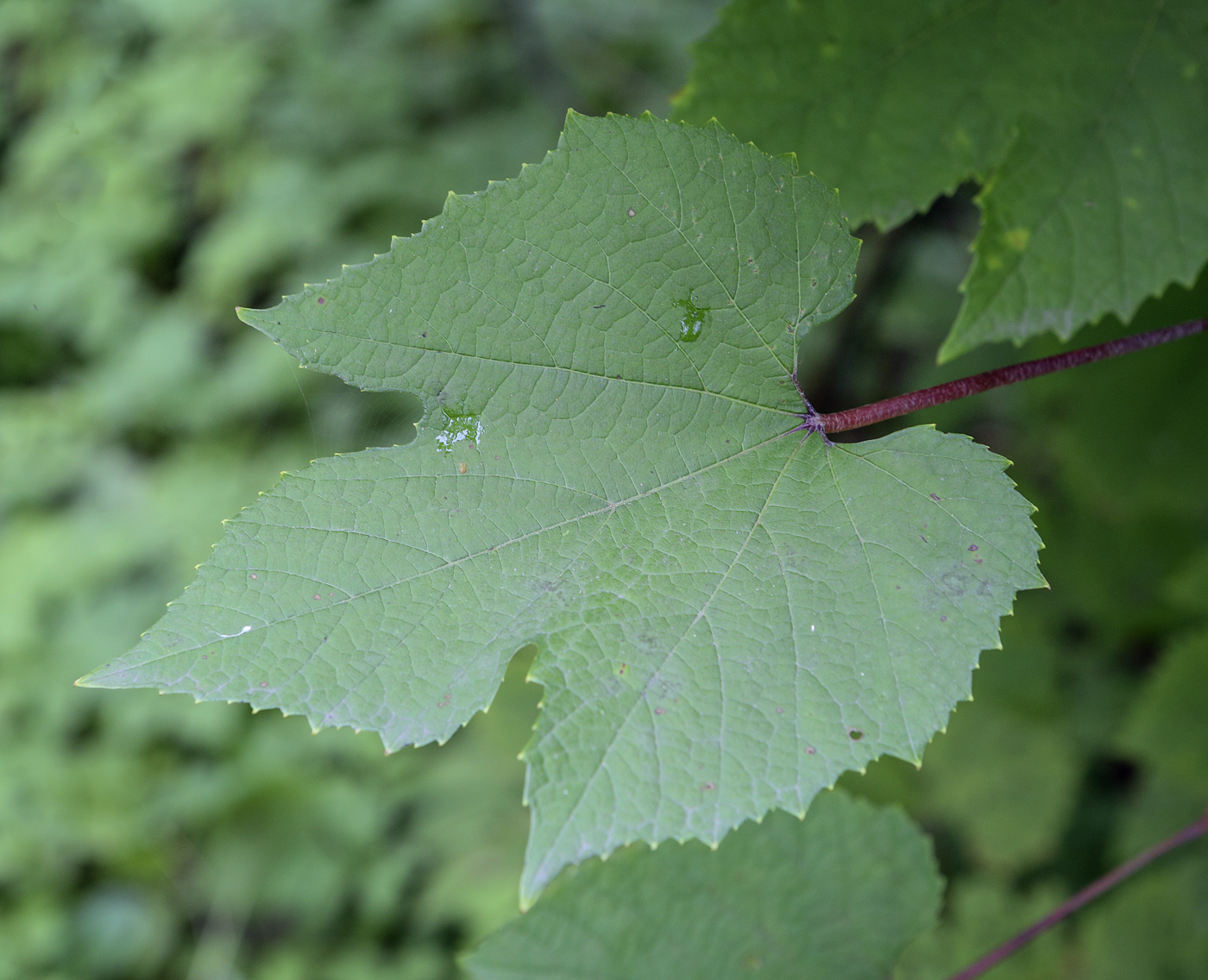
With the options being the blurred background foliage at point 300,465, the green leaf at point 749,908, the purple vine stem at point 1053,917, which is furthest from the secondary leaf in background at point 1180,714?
the green leaf at point 749,908

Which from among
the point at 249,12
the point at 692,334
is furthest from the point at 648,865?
the point at 249,12

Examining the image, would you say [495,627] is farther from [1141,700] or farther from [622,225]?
[1141,700]

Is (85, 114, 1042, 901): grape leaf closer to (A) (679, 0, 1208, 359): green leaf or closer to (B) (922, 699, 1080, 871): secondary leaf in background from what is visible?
(A) (679, 0, 1208, 359): green leaf

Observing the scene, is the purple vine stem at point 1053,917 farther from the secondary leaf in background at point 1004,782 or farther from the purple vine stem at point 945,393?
the secondary leaf in background at point 1004,782

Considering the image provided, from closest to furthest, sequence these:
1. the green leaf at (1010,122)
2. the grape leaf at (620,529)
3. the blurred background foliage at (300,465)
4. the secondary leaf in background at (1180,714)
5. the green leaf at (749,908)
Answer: the grape leaf at (620,529), the green leaf at (1010,122), the green leaf at (749,908), the secondary leaf in background at (1180,714), the blurred background foliage at (300,465)

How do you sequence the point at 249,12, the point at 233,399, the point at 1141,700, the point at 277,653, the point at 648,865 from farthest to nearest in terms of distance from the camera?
1. the point at 249,12
2. the point at 233,399
3. the point at 1141,700
4. the point at 648,865
5. the point at 277,653

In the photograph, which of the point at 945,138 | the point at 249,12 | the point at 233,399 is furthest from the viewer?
the point at 249,12

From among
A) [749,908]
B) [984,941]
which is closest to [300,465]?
[749,908]
